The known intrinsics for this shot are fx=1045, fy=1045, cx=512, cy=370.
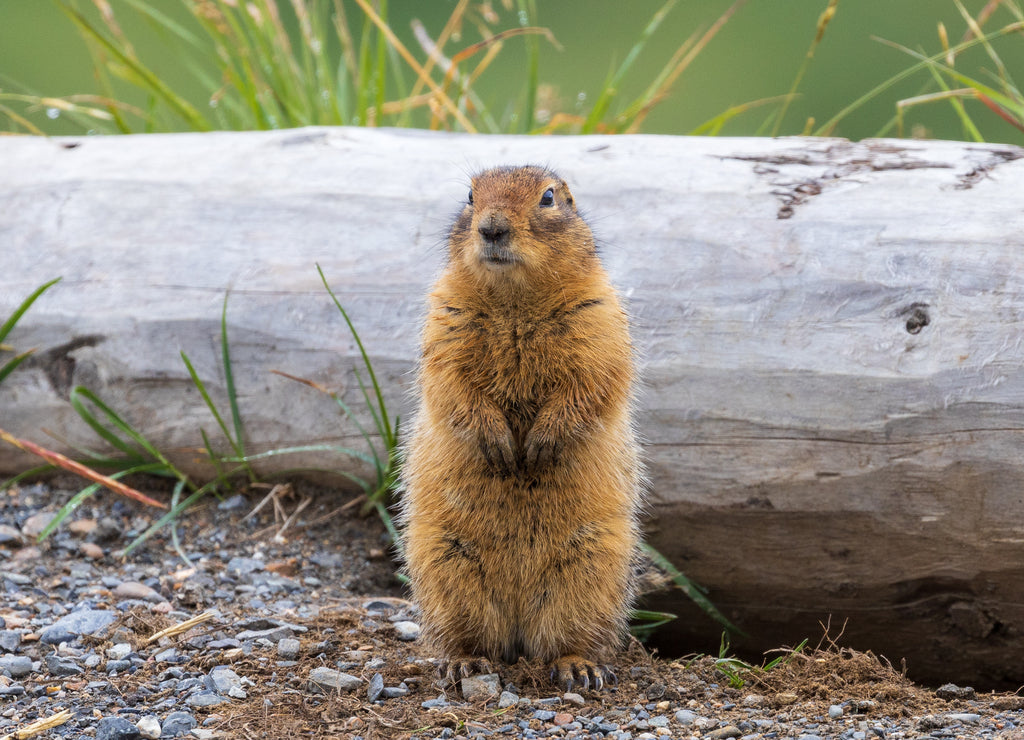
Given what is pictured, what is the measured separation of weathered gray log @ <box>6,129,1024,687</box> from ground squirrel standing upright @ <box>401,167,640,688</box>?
714 mm

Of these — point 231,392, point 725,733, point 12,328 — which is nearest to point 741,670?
point 725,733

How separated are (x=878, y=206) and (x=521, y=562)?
238 cm

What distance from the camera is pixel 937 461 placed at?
4.55 metres

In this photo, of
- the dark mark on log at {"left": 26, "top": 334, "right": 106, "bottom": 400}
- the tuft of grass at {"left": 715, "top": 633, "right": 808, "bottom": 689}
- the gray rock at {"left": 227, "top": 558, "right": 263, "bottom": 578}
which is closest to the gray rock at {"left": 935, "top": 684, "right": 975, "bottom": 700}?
the tuft of grass at {"left": 715, "top": 633, "right": 808, "bottom": 689}

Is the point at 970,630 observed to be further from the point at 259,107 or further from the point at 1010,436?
the point at 259,107

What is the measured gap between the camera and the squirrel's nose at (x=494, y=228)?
4031 mm

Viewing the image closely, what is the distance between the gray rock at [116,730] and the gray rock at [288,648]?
82 centimetres

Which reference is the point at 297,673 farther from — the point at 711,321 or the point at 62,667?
the point at 711,321

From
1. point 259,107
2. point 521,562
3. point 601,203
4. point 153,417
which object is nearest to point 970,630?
point 521,562

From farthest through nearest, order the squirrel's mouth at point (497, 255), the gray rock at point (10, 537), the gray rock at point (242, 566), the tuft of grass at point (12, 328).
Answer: the tuft of grass at point (12, 328), the gray rock at point (10, 537), the gray rock at point (242, 566), the squirrel's mouth at point (497, 255)

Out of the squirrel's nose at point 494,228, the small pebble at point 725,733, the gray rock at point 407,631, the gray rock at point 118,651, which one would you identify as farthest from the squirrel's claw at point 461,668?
the squirrel's nose at point 494,228

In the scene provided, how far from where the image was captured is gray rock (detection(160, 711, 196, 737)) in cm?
354

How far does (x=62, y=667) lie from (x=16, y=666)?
17cm

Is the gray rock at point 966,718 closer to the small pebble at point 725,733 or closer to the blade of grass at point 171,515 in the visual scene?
the small pebble at point 725,733
